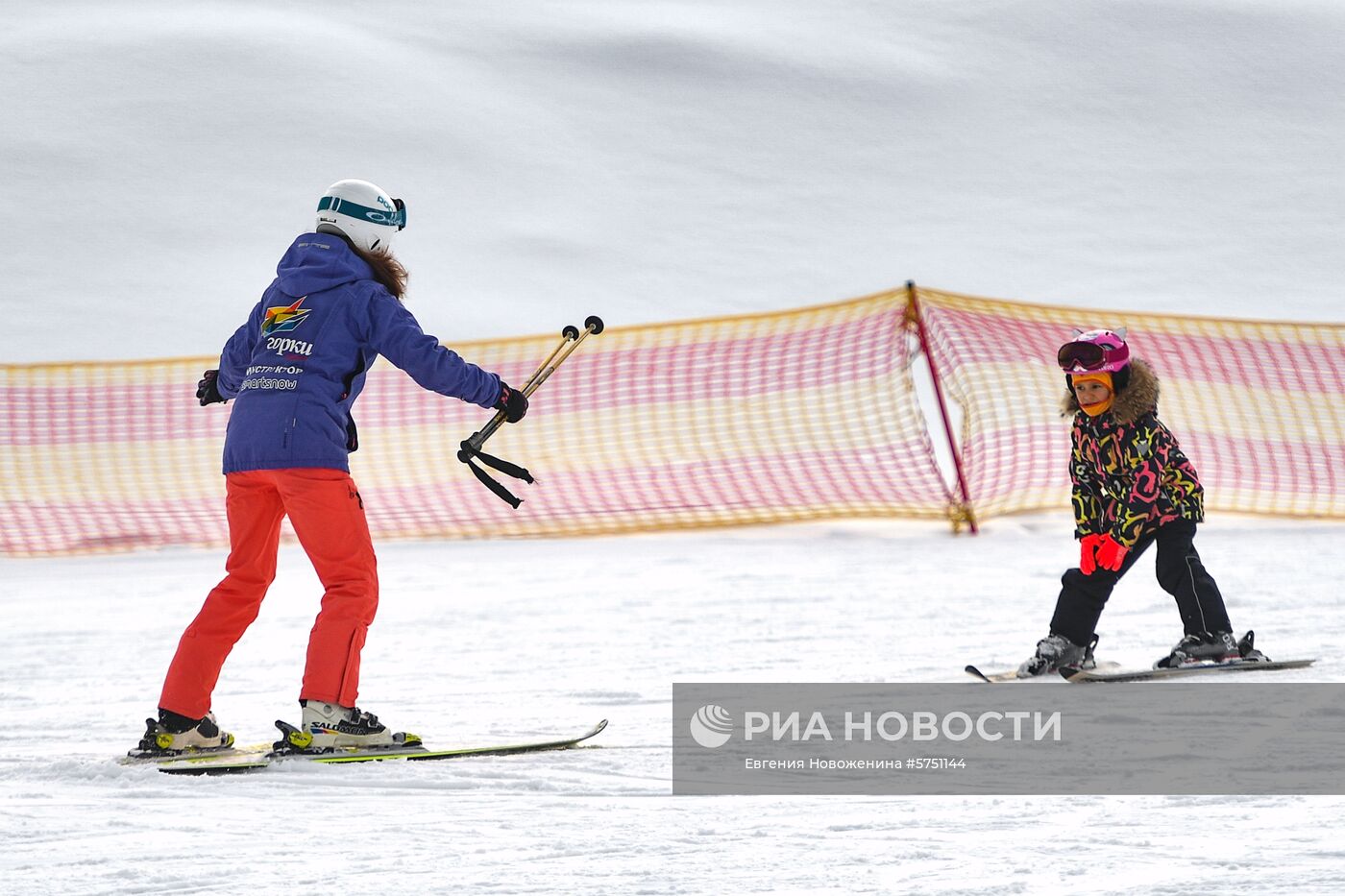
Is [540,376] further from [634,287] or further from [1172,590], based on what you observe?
[634,287]

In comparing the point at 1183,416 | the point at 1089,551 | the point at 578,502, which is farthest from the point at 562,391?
the point at 1089,551

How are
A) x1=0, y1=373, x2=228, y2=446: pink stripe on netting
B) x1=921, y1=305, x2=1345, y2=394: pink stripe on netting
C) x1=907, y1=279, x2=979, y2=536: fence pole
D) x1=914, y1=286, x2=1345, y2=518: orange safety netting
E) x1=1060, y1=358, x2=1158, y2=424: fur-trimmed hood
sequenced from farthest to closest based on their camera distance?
x1=0, y1=373, x2=228, y2=446: pink stripe on netting, x1=921, y1=305, x2=1345, y2=394: pink stripe on netting, x1=914, y1=286, x2=1345, y2=518: orange safety netting, x1=907, y1=279, x2=979, y2=536: fence pole, x1=1060, y1=358, x2=1158, y2=424: fur-trimmed hood

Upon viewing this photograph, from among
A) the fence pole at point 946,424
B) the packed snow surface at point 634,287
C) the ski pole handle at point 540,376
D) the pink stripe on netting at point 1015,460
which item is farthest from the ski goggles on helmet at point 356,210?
the pink stripe on netting at point 1015,460

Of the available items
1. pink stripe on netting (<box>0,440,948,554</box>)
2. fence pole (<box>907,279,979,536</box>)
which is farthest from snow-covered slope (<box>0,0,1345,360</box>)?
fence pole (<box>907,279,979,536</box>)

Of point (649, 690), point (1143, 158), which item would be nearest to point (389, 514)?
point (649, 690)

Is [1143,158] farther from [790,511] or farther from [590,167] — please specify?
[790,511]

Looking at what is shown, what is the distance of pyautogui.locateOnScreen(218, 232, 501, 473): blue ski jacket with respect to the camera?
4012 mm

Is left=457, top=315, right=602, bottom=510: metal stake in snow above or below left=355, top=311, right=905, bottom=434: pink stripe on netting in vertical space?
below

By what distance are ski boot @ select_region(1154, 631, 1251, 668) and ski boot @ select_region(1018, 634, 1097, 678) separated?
227 mm

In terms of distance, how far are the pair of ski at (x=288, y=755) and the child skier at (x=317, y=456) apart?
0.04 m

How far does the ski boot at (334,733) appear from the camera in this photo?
4.05m

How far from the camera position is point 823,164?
2464cm

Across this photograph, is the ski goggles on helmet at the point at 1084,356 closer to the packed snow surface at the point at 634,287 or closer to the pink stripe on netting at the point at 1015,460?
the packed snow surface at the point at 634,287

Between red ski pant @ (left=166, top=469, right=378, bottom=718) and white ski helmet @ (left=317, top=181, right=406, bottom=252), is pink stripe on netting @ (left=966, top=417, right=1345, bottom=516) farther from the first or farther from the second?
red ski pant @ (left=166, top=469, right=378, bottom=718)
